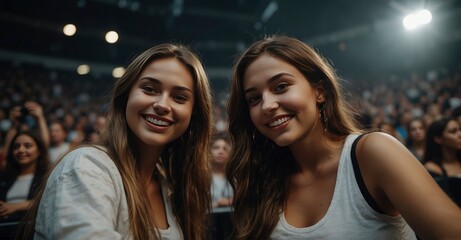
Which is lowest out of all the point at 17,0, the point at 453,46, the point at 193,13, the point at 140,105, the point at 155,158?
the point at 155,158

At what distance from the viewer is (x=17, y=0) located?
1267 centimetres

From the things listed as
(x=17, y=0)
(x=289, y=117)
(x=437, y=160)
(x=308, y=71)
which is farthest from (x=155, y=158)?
(x=17, y=0)

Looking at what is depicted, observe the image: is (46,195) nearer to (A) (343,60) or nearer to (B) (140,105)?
(B) (140,105)

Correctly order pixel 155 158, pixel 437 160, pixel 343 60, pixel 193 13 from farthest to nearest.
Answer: pixel 193 13
pixel 343 60
pixel 437 160
pixel 155 158

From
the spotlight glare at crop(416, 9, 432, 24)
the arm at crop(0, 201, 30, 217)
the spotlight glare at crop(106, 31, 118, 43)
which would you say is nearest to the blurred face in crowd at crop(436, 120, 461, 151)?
the arm at crop(0, 201, 30, 217)

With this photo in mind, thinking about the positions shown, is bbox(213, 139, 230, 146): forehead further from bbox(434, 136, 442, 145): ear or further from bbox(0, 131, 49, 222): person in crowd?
bbox(434, 136, 442, 145): ear

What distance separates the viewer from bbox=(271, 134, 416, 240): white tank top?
51.4 inches

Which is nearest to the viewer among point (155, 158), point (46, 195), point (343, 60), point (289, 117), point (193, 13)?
point (46, 195)

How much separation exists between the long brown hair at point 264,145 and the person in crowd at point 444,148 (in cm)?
270

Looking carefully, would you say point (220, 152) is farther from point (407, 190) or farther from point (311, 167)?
point (407, 190)

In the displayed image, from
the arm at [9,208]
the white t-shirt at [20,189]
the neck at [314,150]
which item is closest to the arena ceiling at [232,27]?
the white t-shirt at [20,189]

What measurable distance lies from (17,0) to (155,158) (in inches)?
567

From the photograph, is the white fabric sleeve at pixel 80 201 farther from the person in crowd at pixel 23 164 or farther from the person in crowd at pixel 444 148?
the person in crowd at pixel 444 148

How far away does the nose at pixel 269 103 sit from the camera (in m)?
1.55
